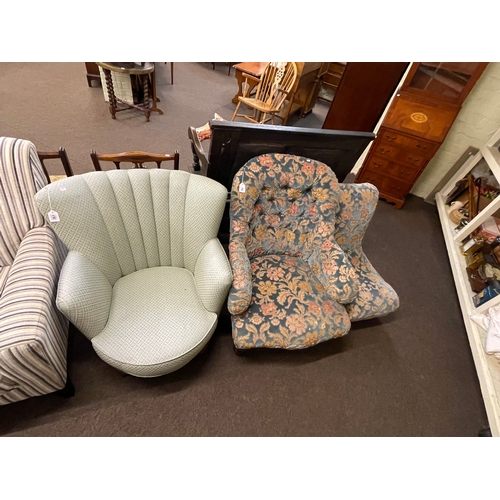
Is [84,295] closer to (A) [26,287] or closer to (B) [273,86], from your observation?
(A) [26,287]

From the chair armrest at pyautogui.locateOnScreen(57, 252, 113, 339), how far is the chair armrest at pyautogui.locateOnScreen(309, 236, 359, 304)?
3.44 ft

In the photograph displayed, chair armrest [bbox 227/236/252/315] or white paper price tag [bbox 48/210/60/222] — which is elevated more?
white paper price tag [bbox 48/210/60/222]

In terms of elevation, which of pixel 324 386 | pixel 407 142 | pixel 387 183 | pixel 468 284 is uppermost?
pixel 407 142

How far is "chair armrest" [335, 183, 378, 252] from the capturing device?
1575 millimetres

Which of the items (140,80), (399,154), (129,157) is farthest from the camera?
(140,80)

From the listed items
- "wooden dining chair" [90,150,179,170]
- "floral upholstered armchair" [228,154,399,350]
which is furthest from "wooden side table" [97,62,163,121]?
"floral upholstered armchair" [228,154,399,350]

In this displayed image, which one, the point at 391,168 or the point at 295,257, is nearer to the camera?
the point at 295,257

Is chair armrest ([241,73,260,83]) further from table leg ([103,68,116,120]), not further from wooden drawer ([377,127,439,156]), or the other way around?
wooden drawer ([377,127,439,156])

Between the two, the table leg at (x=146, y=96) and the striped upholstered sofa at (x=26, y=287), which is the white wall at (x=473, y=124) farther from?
the striped upholstered sofa at (x=26, y=287)

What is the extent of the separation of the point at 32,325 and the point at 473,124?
131 inches

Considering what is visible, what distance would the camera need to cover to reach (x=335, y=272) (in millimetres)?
1429

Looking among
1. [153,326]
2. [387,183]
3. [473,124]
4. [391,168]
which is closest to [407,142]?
[391,168]

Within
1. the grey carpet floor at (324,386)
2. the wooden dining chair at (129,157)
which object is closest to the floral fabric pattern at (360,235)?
the grey carpet floor at (324,386)
